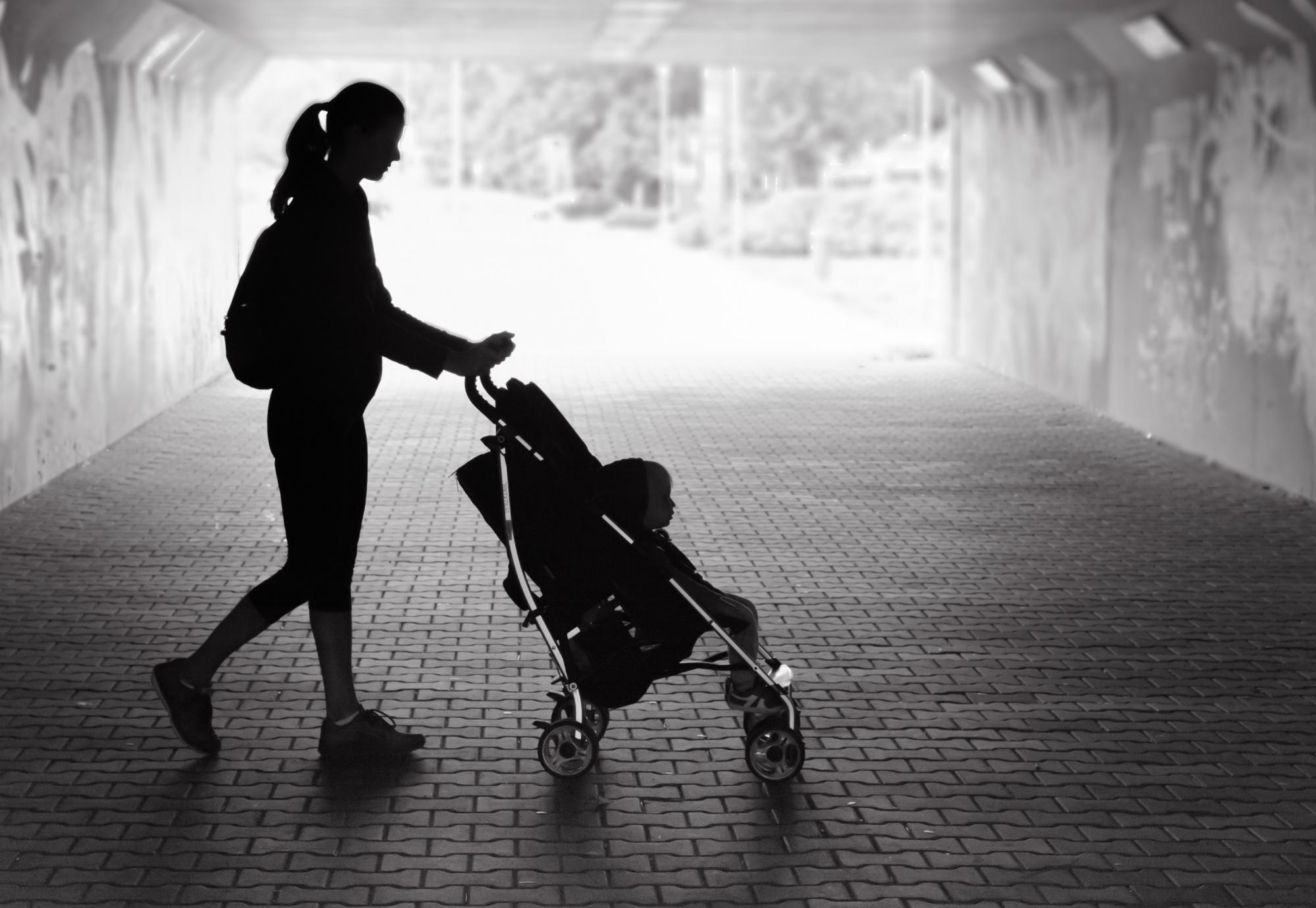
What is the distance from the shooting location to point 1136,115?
14516 mm

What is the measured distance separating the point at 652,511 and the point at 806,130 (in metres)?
66.7

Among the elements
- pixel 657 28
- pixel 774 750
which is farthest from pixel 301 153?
pixel 657 28

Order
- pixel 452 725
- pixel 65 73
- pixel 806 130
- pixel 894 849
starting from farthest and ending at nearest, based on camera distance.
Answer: pixel 806 130 < pixel 65 73 < pixel 452 725 < pixel 894 849

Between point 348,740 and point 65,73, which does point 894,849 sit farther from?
point 65,73

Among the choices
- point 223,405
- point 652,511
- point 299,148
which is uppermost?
point 299,148

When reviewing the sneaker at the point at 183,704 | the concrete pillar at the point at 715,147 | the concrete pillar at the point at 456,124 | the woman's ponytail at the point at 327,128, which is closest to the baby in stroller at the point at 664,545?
the woman's ponytail at the point at 327,128

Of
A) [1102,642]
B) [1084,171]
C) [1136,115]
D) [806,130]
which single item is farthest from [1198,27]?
[806,130]

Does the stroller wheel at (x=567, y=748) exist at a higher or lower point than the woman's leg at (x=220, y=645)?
lower

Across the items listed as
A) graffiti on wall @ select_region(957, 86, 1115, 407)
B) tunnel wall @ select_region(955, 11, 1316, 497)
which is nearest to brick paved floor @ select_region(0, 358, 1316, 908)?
tunnel wall @ select_region(955, 11, 1316, 497)

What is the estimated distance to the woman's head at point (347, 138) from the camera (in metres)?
5.33

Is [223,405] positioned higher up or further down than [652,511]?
further down

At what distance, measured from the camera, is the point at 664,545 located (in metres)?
5.46

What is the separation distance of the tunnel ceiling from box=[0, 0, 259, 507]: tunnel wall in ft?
3.02

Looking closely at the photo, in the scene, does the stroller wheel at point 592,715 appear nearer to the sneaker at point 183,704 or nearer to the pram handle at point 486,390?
the pram handle at point 486,390
